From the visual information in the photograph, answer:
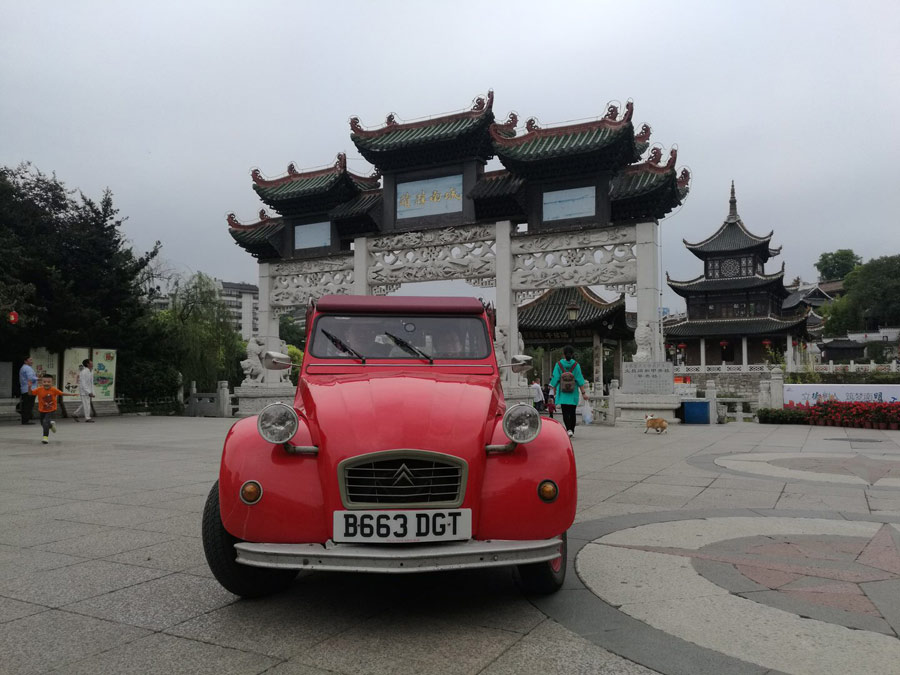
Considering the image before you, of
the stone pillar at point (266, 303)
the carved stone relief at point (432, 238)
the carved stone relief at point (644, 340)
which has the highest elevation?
the carved stone relief at point (432, 238)

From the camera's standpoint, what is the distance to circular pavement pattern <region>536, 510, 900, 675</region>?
289 cm

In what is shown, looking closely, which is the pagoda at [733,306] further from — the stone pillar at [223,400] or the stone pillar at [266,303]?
the stone pillar at [223,400]

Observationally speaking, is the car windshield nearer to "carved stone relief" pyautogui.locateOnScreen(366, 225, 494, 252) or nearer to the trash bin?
the trash bin

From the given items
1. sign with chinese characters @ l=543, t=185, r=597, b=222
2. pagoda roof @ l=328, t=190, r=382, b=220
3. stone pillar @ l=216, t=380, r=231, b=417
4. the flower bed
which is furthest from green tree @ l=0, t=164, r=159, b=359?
the flower bed

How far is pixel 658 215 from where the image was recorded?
21.8 metres

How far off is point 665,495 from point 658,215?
16604 millimetres

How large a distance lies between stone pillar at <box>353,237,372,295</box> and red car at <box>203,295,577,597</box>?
74.4 ft

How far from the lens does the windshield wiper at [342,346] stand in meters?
4.77

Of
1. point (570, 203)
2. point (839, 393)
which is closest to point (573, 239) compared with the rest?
point (570, 203)

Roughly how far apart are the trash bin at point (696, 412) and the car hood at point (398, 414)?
53.2 ft

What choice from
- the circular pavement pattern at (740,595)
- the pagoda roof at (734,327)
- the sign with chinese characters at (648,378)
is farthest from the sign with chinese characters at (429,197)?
the pagoda roof at (734,327)

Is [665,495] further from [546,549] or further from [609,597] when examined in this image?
[546,549]

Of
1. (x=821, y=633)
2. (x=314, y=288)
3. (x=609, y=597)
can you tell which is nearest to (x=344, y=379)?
(x=609, y=597)

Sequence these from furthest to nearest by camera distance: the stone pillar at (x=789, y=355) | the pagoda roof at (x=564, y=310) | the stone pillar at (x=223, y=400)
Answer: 1. the stone pillar at (x=789, y=355)
2. the pagoda roof at (x=564, y=310)
3. the stone pillar at (x=223, y=400)
